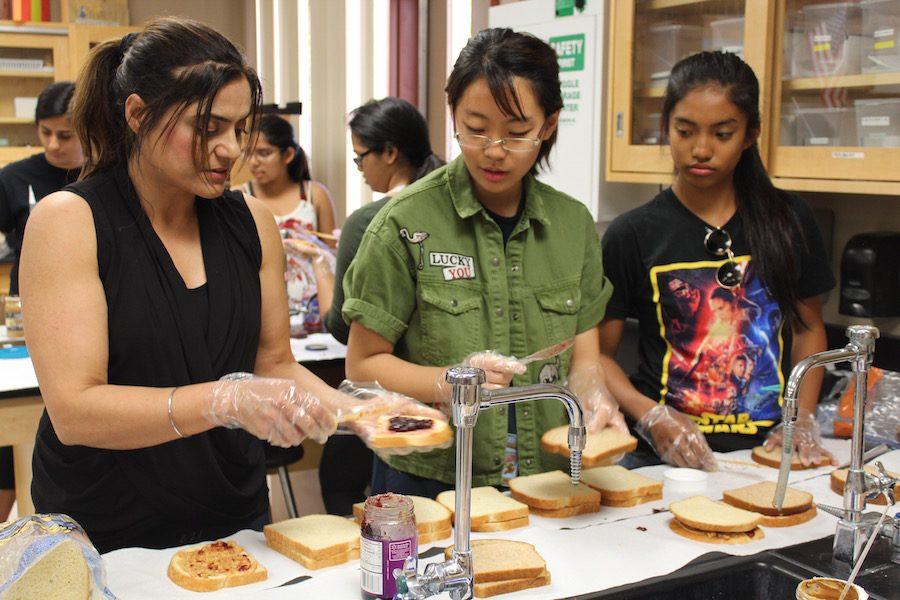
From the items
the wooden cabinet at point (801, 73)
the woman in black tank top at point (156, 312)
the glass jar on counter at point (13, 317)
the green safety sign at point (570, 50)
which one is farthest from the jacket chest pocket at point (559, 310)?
the glass jar on counter at point (13, 317)

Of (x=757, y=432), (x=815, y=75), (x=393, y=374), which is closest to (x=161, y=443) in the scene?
(x=393, y=374)

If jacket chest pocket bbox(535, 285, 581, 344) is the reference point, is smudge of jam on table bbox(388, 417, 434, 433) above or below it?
below

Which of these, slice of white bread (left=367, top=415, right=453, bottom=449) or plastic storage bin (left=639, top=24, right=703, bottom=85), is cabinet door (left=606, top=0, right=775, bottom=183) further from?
slice of white bread (left=367, top=415, right=453, bottom=449)

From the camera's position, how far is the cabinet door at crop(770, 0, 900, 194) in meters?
2.30

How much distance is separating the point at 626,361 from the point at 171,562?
5.95 feet

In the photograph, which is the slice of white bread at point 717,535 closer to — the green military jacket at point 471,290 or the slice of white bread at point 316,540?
the green military jacket at point 471,290

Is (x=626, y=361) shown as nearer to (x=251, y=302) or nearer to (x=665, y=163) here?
(x=665, y=163)

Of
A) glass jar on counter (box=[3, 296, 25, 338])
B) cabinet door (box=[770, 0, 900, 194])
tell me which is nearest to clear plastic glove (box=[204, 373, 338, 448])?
cabinet door (box=[770, 0, 900, 194])

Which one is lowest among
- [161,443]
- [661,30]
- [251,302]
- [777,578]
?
[777,578]

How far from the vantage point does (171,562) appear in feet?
4.65

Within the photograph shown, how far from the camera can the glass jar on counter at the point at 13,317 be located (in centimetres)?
313

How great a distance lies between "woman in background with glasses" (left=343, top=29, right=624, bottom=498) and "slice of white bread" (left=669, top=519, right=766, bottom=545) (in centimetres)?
23

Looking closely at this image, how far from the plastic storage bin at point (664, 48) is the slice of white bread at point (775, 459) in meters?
1.31

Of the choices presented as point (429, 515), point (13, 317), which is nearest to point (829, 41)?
point (429, 515)
